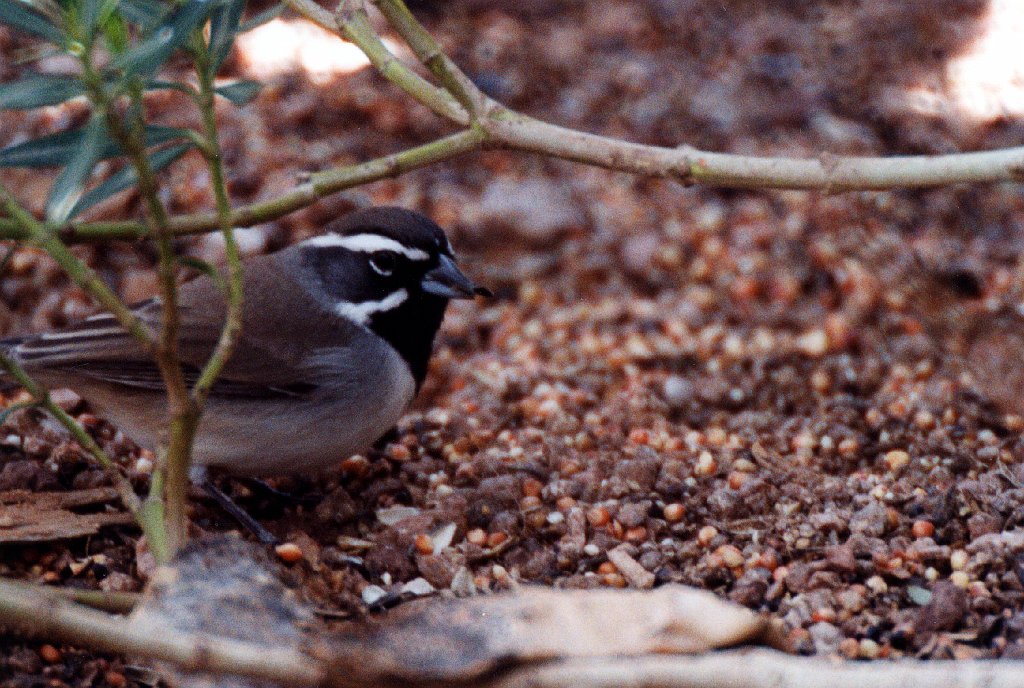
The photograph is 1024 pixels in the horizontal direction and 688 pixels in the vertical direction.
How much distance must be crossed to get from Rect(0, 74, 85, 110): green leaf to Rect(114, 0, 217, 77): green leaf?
6.4 inches

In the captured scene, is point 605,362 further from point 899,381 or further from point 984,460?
point 984,460

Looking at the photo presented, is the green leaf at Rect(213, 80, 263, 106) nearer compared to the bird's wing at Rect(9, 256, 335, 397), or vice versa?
the green leaf at Rect(213, 80, 263, 106)

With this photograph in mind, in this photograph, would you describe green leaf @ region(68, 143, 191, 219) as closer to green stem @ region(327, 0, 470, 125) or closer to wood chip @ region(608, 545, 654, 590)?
green stem @ region(327, 0, 470, 125)

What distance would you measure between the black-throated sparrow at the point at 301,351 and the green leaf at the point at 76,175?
1.73 meters

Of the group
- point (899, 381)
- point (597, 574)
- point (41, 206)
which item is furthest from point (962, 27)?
point (41, 206)

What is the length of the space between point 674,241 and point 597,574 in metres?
2.59

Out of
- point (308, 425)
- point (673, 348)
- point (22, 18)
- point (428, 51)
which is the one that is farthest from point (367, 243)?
point (22, 18)

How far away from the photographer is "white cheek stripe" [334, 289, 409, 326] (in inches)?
190

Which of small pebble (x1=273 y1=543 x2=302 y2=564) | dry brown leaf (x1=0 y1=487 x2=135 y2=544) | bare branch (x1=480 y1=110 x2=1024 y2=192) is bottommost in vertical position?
small pebble (x1=273 y1=543 x2=302 y2=564)

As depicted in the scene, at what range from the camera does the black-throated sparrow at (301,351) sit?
180 inches

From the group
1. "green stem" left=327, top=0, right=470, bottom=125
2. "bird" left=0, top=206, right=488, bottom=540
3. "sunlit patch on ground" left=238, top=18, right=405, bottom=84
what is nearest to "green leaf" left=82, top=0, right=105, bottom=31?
"green stem" left=327, top=0, right=470, bottom=125

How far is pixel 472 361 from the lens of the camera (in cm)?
581

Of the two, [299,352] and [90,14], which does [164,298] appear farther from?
[299,352]

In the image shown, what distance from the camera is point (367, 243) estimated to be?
4832 mm
